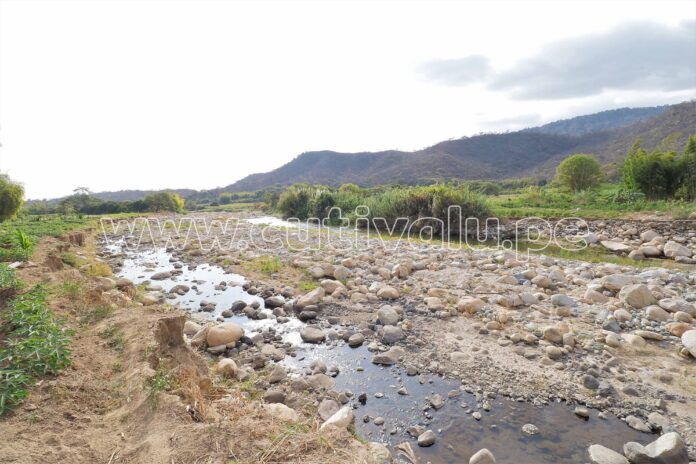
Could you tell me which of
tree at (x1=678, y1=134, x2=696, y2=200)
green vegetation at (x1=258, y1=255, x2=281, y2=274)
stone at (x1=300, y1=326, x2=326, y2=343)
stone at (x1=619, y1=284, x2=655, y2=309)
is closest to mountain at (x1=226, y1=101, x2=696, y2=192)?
tree at (x1=678, y1=134, x2=696, y2=200)

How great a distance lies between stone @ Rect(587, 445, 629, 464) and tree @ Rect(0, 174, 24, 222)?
104 feet

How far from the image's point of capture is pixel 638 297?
23.1 ft

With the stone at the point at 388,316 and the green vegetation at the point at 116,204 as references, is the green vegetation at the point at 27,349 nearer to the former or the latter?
the stone at the point at 388,316

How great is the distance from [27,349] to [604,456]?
6.11m

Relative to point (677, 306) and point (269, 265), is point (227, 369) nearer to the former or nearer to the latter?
point (269, 265)

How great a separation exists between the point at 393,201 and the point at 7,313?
21.3 m

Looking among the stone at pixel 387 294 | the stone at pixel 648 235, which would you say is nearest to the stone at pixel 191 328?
the stone at pixel 387 294

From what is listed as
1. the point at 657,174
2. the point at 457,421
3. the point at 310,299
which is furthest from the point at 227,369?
the point at 657,174

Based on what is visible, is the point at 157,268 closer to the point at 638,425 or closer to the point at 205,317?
the point at 205,317

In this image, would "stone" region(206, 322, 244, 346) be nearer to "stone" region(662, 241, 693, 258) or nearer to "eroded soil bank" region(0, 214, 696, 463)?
"eroded soil bank" region(0, 214, 696, 463)

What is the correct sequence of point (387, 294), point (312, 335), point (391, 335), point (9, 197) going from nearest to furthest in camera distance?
point (391, 335) < point (312, 335) < point (387, 294) < point (9, 197)

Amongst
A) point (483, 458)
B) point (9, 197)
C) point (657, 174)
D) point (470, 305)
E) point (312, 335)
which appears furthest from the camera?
point (9, 197)

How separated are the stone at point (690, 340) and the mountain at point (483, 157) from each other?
243 ft

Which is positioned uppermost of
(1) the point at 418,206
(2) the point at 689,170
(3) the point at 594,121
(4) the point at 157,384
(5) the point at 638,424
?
(3) the point at 594,121
